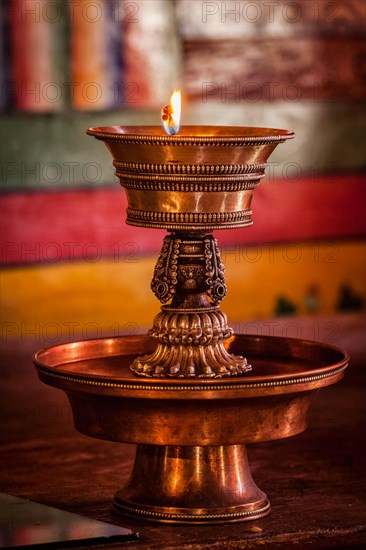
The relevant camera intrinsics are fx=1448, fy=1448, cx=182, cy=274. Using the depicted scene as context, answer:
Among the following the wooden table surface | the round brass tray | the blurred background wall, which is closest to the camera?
the round brass tray

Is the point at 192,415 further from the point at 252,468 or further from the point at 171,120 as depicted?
the point at 252,468

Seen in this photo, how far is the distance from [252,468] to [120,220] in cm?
190

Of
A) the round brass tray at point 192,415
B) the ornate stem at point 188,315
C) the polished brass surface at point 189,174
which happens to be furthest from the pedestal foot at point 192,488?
the polished brass surface at point 189,174

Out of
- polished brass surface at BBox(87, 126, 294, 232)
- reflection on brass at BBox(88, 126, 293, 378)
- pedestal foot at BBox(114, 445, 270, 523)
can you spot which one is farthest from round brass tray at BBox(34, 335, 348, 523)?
polished brass surface at BBox(87, 126, 294, 232)

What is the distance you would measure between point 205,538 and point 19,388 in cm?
187

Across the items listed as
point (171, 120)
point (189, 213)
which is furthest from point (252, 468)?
point (171, 120)

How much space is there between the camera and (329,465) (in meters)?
3.64

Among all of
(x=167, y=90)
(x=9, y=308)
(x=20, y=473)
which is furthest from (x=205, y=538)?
(x=167, y=90)

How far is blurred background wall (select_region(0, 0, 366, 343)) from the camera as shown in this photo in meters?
5.13

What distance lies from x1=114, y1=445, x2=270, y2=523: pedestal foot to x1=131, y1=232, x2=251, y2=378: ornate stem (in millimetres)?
181

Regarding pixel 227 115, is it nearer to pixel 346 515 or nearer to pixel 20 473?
pixel 20 473

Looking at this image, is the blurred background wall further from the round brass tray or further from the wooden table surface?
the round brass tray

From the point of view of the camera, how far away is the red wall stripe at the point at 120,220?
515 centimetres

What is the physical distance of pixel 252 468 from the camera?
358 centimetres
